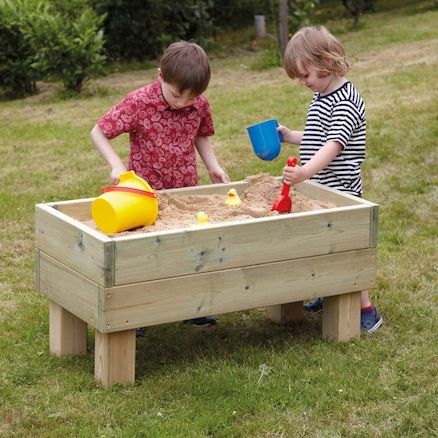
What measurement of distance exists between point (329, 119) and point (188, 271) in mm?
1073

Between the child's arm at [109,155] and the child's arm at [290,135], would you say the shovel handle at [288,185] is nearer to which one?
the child's arm at [290,135]

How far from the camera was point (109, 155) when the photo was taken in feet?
14.4

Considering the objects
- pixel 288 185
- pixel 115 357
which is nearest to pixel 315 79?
pixel 288 185

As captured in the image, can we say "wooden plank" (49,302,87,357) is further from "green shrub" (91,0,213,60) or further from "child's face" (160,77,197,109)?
"green shrub" (91,0,213,60)

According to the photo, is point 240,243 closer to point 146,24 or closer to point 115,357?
point 115,357

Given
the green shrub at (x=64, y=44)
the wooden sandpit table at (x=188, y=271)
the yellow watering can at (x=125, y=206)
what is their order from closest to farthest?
the wooden sandpit table at (x=188, y=271), the yellow watering can at (x=125, y=206), the green shrub at (x=64, y=44)

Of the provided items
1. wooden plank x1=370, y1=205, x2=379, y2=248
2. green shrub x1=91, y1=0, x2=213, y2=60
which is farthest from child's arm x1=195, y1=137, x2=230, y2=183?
green shrub x1=91, y1=0, x2=213, y2=60

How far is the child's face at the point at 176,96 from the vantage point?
171 inches

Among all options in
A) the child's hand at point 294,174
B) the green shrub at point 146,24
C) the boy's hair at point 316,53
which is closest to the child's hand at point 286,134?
the boy's hair at point 316,53

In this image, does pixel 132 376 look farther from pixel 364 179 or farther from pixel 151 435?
pixel 364 179

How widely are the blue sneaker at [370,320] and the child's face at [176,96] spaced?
4.21ft

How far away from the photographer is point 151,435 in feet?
11.8

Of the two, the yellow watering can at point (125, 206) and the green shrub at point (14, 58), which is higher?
the yellow watering can at point (125, 206)

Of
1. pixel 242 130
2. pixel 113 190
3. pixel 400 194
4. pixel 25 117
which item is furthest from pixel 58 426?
pixel 25 117
